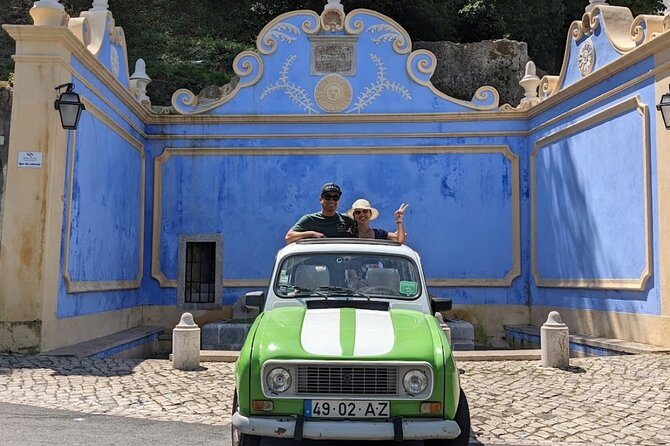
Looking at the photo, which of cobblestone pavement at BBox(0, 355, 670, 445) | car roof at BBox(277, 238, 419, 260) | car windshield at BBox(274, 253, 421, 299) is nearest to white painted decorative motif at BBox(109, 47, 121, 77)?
cobblestone pavement at BBox(0, 355, 670, 445)

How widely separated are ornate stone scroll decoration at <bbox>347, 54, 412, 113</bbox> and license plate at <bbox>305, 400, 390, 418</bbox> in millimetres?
10708

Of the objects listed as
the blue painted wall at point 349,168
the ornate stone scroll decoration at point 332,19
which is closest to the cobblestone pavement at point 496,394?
the blue painted wall at point 349,168

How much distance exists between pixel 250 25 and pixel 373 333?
26.8 meters

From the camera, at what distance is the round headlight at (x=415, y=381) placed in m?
4.69

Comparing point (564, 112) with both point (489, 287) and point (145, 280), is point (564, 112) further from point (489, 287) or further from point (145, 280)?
point (145, 280)

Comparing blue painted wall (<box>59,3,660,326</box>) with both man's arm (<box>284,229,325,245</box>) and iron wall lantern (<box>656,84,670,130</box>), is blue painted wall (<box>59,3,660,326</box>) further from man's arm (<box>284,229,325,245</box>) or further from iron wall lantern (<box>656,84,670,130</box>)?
man's arm (<box>284,229,325,245</box>)

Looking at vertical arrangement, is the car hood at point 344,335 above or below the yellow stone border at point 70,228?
below

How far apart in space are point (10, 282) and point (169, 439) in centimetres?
524

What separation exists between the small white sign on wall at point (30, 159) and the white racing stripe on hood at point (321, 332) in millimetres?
6194

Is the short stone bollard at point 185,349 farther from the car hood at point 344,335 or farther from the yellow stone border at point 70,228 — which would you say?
the car hood at point 344,335

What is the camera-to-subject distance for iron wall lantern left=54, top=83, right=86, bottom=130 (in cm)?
996

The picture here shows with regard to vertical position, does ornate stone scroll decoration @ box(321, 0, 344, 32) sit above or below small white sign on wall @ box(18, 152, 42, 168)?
above

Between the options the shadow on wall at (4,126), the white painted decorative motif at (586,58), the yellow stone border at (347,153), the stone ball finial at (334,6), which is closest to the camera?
the shadow on wall at (4,126)

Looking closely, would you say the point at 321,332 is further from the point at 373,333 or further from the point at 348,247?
the point at 348,247
